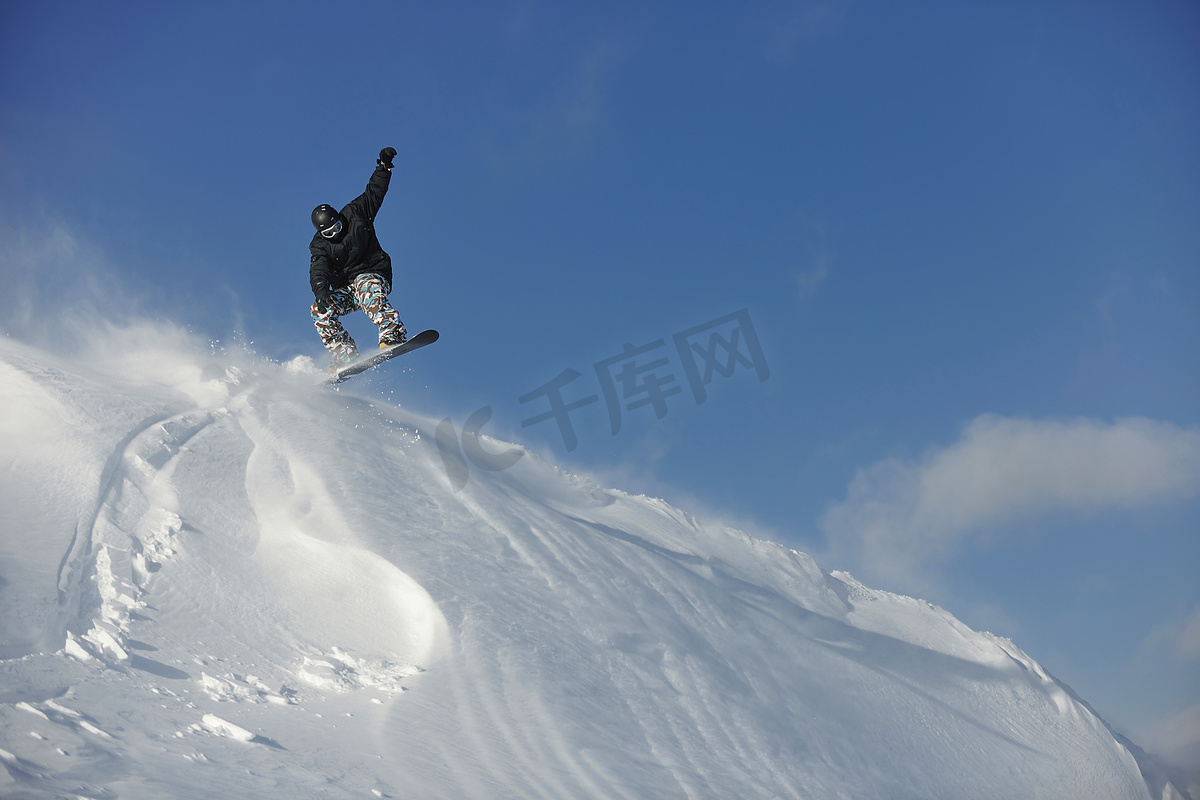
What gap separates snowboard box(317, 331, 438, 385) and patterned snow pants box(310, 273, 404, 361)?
0.19 metres

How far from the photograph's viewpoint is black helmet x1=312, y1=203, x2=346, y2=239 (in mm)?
9961

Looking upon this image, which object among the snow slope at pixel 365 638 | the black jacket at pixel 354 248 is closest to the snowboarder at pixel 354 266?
the black jacket at pixel 354 248

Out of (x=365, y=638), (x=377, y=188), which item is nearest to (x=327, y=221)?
(x=377, y=188)

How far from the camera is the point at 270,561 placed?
7910 millimetres

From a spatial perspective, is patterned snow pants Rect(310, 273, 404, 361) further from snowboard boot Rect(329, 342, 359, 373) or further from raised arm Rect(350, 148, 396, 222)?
raised arm Rect(350, 148, 396, 222)

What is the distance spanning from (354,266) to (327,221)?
2.68 ft

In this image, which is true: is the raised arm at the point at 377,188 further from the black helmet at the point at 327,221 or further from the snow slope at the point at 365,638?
the snow slope at the point at 365,638

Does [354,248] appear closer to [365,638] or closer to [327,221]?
[327,221]

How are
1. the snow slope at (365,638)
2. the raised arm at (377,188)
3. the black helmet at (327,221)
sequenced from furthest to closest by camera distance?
the raised arm at (377,188)
the black helmet at (327,221)
the snow slope at (365,638)

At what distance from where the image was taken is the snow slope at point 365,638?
503 cm

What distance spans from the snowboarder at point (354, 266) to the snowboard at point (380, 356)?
0.55 feet

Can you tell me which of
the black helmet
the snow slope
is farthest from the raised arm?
the snow slope

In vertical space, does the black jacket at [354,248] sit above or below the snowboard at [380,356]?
above

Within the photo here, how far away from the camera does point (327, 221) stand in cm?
997
